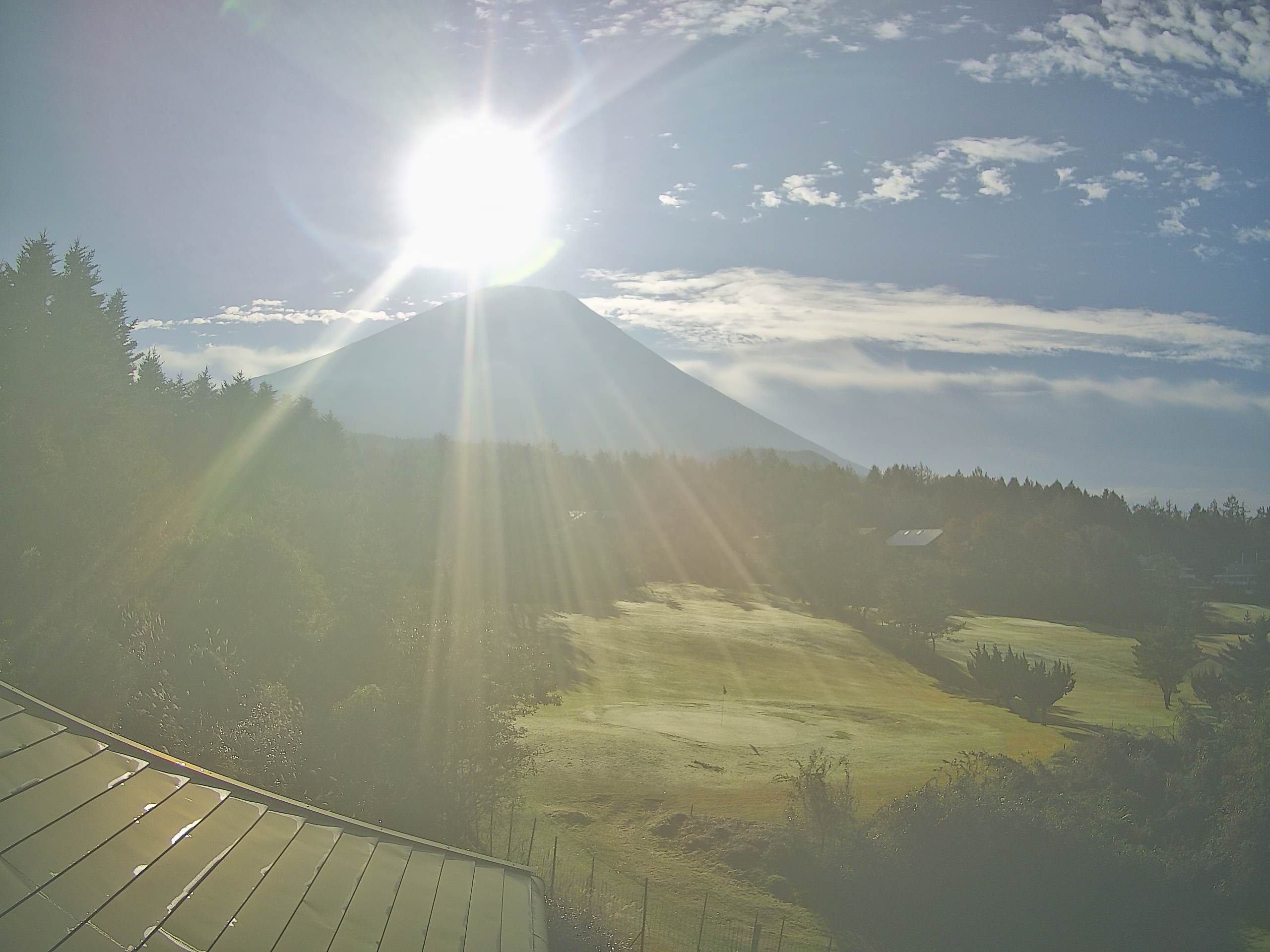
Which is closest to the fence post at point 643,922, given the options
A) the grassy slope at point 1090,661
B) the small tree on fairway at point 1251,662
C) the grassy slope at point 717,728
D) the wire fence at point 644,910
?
the wire fence at point 644,910

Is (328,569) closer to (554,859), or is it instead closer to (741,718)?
(554,859)

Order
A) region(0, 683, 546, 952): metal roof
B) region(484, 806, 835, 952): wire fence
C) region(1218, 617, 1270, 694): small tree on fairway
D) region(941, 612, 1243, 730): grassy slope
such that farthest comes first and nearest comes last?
region(941, 612, 1243, 730): grassy slope, region(1218, 617, 1270, 694): small tree on fairway, region(484, 806, 835, 952): wire fence, region(0, 683, 546, 952): metal roof

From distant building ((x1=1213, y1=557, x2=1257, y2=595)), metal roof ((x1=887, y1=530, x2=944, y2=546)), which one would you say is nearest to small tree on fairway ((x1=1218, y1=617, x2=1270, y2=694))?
distant building ((x1=1213, y1=557, x2=1257, y2=595))

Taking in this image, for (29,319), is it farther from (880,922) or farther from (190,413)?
(880,922)

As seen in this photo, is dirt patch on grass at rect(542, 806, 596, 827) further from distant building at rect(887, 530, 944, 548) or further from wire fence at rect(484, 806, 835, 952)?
distant building at rect(887, 530, 944, 548)

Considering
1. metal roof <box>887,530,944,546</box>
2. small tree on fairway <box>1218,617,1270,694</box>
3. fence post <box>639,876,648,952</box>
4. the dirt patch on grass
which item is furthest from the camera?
metal roof <box>887,530,944,546</box>

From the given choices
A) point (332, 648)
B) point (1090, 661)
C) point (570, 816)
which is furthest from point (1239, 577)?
point (332, 648)

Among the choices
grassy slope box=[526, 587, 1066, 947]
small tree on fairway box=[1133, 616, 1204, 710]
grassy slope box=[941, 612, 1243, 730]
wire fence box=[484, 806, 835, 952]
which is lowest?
grassy slope box=[526, 587, 1066, 947]

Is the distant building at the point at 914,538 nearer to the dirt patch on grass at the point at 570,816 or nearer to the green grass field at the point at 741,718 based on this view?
the green grass field at the point at 741,718
